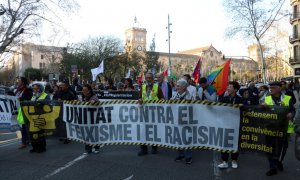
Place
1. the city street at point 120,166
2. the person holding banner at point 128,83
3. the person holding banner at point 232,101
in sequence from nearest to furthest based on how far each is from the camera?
1. the city street at point 120,166
2. the person holding banner at point 232,101
3. the person holding banner at point 128,83

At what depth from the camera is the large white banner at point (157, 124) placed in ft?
20.8

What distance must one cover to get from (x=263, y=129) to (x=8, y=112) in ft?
19.1

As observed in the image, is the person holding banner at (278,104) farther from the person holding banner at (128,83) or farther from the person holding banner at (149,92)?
the person holding banner at (128,83)

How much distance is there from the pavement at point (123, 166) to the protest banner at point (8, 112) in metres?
0.65

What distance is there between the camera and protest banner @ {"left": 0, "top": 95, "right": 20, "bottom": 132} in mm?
8383

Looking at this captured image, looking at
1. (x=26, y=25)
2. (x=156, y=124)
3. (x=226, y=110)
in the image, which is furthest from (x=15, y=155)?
(x=26, y=25)

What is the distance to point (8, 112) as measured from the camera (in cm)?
852

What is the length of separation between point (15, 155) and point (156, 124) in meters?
3.60

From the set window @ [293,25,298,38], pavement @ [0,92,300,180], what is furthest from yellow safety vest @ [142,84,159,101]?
window @ [293,25,298,38]

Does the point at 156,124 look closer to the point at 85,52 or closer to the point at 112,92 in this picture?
the point at 112,92

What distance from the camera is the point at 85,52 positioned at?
1997 inches

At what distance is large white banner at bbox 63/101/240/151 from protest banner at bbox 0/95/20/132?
5.24ft

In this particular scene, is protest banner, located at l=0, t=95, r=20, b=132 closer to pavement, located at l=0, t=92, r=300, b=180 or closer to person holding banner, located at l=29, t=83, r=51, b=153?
person holding banner, located at l=29, t=83, r=51, b=153

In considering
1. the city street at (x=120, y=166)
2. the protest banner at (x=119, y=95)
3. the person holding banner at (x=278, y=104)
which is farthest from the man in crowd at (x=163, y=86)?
the protest banner at (x=119, y=95)
